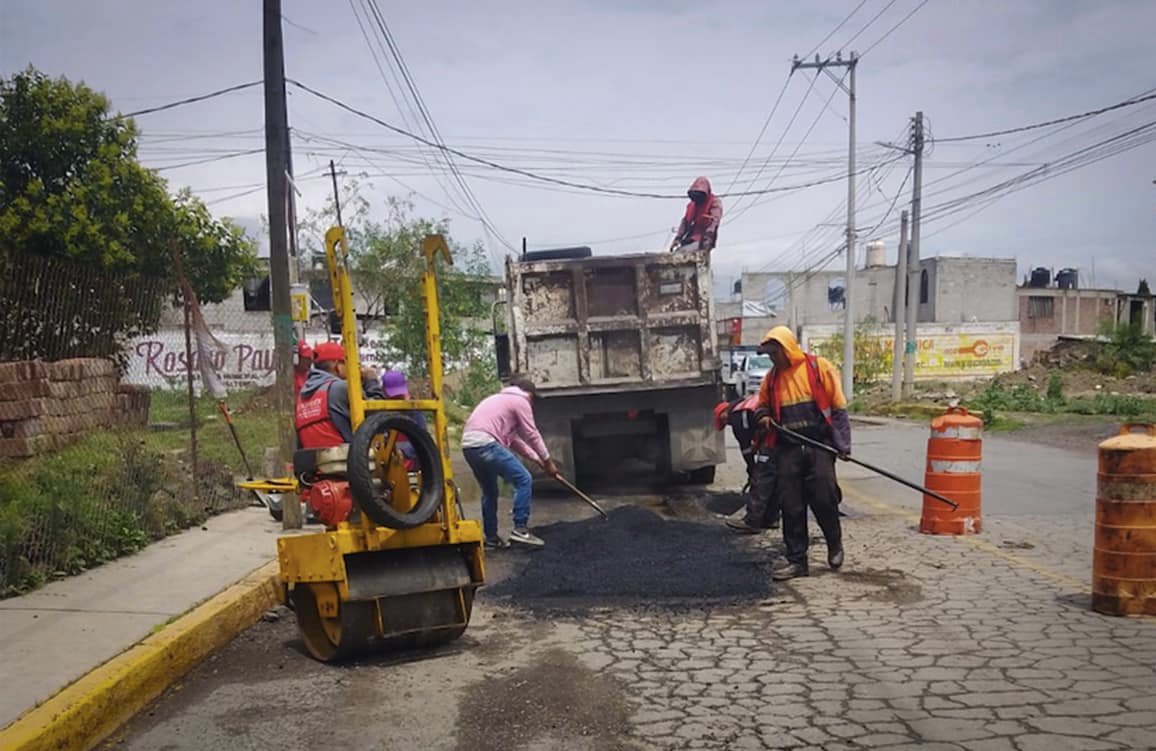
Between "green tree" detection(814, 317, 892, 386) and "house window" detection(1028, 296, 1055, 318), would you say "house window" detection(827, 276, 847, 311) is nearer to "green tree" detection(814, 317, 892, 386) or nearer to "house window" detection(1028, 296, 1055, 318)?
"house window" detection(1028, 296, 1055, 318)

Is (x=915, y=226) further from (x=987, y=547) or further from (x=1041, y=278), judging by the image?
(x=1041, y=278)

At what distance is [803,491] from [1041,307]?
2246 inches

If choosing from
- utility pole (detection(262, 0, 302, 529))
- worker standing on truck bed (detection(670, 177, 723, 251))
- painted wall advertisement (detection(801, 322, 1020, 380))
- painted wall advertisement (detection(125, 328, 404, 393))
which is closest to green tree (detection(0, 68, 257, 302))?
painted wall advertisement (detection(125, 328, 404, 393))

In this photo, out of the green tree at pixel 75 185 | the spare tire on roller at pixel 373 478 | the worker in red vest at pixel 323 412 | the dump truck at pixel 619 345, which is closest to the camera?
the spare tire on roller at pixel 373 478

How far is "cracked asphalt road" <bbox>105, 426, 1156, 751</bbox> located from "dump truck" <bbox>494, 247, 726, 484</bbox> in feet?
14.0

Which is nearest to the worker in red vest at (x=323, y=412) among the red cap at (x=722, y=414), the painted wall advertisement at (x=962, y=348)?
the red cap at (x=722, y=414)

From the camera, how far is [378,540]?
507 cm

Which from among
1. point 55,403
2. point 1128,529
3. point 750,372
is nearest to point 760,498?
point 1128,529

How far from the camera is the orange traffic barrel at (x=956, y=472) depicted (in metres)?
8.09

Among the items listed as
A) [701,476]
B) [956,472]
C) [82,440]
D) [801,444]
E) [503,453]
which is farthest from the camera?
[701,476]

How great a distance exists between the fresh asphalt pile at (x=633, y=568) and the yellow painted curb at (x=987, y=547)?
5.58 ft

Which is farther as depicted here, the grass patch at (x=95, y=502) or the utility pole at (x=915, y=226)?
the utility pole at (x=915, y=226)

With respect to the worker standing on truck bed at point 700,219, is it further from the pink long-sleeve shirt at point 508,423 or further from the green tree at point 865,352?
the green tree at point 865,352

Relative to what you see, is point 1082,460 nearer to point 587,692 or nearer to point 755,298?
point 587,692
